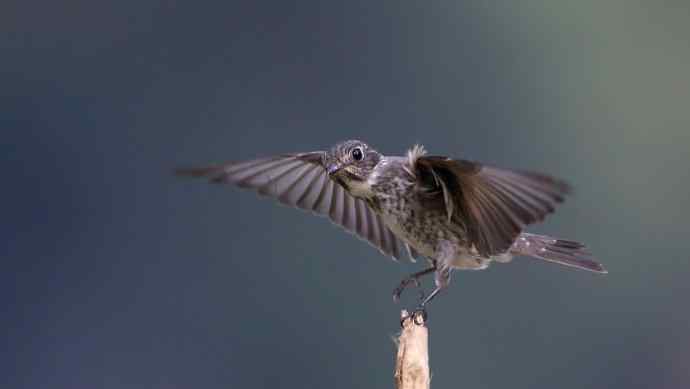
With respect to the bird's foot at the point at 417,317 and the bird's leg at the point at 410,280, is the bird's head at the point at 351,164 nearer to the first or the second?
the bird's leg at the point at 410,280

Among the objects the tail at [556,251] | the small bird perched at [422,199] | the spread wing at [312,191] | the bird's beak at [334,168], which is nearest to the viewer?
the small bird perched at [422,199]

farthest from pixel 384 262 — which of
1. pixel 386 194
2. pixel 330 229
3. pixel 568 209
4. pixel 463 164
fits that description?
pixel 463 164

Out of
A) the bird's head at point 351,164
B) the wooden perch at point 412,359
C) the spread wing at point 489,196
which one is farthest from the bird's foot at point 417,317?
the bird's head at point 351,164

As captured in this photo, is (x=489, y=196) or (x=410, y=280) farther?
(x=410, y=280)

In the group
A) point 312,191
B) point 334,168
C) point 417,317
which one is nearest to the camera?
point 417,317

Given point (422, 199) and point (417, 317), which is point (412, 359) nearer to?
point (417, 317)

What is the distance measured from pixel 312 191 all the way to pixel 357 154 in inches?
15.5

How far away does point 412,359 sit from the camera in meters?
2.05

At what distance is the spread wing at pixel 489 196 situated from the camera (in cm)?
199

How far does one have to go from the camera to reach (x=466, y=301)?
15.0 ft

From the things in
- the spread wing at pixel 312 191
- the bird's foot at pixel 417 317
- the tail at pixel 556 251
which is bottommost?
the bird's foot at pixel 417 317

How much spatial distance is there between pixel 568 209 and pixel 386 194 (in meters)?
2.47

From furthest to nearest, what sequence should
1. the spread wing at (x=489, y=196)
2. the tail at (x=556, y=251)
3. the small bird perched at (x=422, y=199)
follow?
1. the tail at (x=556, y=251)
2. the small bird perched at (x=422, y=199)
3. the spread wing at (x=489, y=196)

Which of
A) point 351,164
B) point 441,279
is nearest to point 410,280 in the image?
point 441,279
